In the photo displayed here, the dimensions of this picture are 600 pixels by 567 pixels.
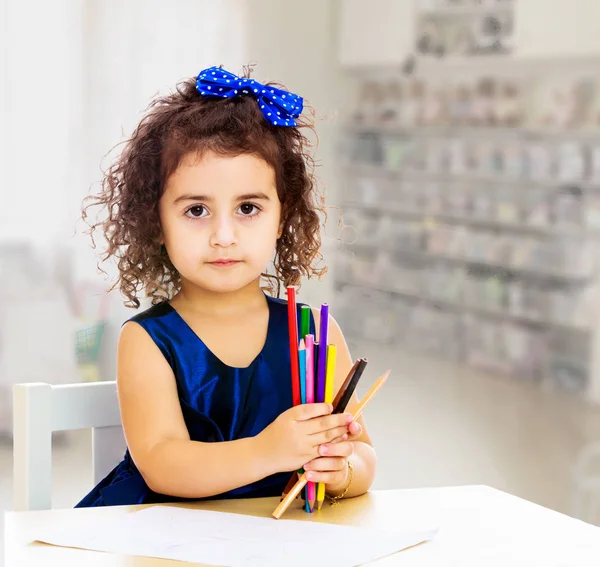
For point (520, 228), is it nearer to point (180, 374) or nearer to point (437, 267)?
point (437, 267)

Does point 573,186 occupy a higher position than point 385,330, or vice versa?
point 573,186

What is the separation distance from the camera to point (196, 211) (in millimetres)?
888

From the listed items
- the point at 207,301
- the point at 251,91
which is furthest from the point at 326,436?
the point at 251,91

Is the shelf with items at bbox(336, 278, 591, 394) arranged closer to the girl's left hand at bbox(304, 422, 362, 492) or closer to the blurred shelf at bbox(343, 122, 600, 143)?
the blurred shelf at bbox(343, 122, 600, 143)

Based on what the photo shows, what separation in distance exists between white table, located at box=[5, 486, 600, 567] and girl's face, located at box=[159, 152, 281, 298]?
22cm

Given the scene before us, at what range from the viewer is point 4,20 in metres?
2.24

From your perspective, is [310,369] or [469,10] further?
[469,10]

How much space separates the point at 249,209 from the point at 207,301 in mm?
104

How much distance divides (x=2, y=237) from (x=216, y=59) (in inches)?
28.2

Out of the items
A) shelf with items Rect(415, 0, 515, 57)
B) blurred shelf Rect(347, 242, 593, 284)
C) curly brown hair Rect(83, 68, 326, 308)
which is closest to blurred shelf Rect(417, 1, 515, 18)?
shelf with items Rect(415, 0, 515, 57)

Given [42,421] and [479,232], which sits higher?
[479,232]

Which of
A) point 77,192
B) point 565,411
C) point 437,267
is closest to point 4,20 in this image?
point 77,192

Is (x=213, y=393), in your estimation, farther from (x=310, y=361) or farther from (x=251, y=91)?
(x=251, y=91)

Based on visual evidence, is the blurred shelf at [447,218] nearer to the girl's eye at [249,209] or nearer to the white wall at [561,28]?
the white wall at [561,28]
